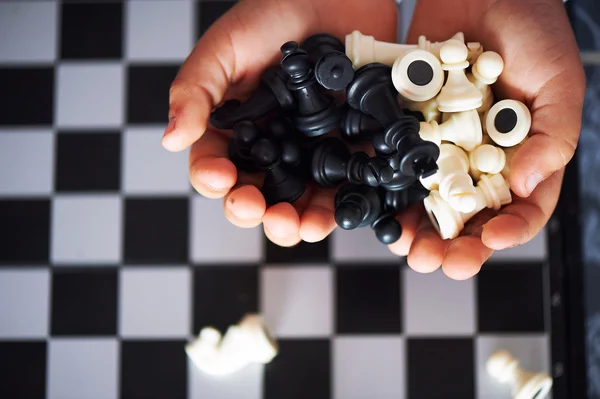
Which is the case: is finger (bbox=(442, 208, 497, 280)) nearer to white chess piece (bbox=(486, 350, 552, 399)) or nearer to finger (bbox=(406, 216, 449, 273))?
finger (bbox=(406, 216, 449, 273))

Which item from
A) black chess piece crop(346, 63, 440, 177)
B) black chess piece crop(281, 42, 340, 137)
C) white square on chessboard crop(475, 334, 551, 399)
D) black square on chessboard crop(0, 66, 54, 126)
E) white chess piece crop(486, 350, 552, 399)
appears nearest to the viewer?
black chess piece crop(346, 63, 440, 177)

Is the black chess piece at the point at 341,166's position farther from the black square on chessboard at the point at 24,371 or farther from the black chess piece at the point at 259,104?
the black square on chessboard at the point at 24,371

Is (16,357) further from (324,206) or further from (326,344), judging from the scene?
(324,206)

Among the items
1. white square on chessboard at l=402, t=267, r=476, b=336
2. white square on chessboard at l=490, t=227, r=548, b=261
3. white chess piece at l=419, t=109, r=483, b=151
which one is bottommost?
white square on chessboard at l=402, t=267, r=476, b=336

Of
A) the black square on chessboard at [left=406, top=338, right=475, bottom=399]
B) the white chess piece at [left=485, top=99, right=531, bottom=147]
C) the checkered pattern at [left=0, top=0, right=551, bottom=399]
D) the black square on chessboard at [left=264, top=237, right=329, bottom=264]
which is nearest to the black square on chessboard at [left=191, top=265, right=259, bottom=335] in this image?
the checkered pattern at [left=0, top=0, right=551, bottom=399]

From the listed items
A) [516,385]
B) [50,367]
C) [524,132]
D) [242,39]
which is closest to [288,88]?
[242,39]

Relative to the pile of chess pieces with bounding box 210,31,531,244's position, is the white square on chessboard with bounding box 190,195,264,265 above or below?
below
